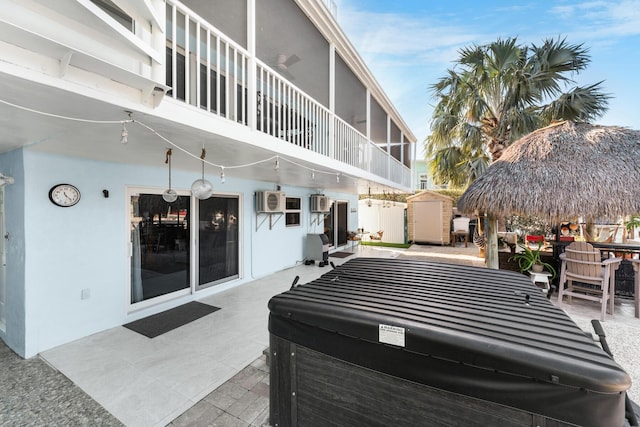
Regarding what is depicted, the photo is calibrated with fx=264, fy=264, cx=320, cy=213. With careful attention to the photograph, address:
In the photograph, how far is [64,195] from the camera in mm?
3467

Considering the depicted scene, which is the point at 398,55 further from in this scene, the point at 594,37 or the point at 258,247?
the point at 258,247

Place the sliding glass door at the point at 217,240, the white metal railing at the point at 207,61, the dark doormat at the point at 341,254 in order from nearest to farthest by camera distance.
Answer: the white metal railing at the point at 207,61, the sliding glass door at the point at 217,240, the dark doormat at the point at 341,254

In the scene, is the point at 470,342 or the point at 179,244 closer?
the point at 470,342

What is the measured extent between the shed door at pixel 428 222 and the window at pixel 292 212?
7.39 metres

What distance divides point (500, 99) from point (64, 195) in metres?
10.3

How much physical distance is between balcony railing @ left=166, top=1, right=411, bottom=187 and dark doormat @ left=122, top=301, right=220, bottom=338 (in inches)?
126

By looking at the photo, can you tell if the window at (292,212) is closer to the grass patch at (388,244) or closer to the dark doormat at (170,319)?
the dark doormat at (170,319)

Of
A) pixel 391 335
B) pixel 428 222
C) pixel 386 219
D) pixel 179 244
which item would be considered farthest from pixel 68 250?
pixel 428 222

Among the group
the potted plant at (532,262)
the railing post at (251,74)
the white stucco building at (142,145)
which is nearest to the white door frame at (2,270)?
the white stucco building at (142,145)

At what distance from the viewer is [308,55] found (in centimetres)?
514

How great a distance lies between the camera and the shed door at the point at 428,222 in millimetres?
12898

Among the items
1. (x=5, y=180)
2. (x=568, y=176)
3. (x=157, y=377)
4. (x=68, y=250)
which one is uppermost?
(x=568, y=176)

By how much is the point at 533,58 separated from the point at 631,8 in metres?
1.83

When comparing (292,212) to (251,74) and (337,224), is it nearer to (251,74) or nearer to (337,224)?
(337,224)
